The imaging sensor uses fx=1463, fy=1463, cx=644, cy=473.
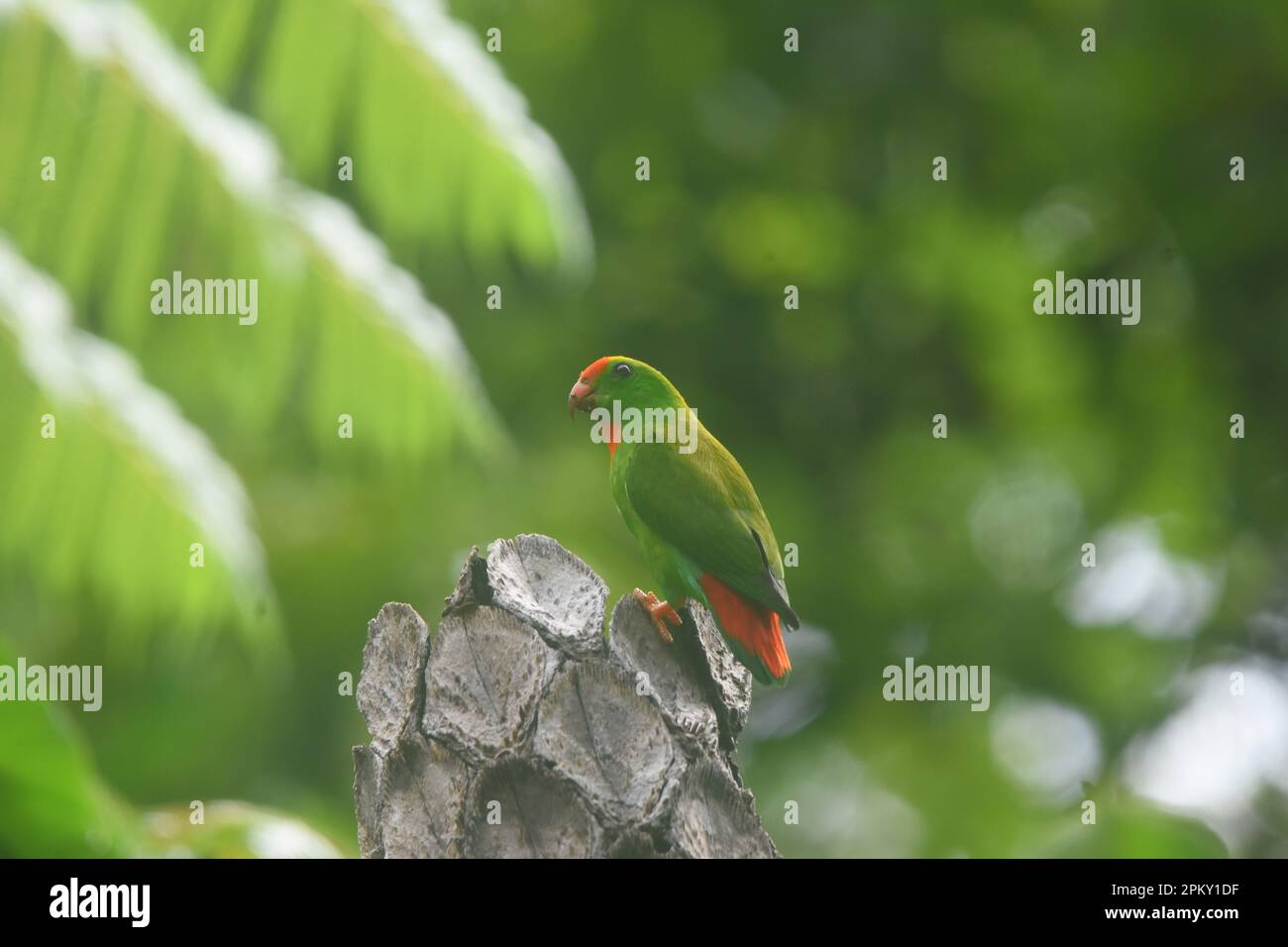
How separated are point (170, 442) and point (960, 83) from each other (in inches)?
253

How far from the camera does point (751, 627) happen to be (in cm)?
253

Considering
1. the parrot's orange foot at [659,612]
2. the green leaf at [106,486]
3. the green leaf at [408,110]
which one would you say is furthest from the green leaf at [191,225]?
the parrot's orange foot at [659,612]

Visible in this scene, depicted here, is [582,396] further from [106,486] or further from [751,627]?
[106,486]

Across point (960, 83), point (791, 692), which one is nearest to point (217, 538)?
point (791, 692)

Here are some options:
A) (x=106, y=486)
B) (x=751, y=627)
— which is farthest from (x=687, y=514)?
(x=106, y=486)

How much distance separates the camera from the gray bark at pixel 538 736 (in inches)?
85.4

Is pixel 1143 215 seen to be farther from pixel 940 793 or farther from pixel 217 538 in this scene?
pixel 217 538

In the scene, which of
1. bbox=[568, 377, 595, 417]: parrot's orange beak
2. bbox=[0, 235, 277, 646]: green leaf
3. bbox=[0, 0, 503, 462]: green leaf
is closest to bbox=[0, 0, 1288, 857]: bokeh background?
bbox=[0, 0, 503, 462]: green leaf

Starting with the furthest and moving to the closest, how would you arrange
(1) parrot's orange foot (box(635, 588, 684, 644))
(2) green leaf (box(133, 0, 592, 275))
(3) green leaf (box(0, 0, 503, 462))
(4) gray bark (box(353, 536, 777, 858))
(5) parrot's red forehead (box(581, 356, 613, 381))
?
(2) green leaf (box(133, 0, 592, 275)) < (3) green leaf (box(0, 0, 503, 462)) < (5) parrot's red forehead (box(581, 356, 613, 381)) < (1) parrot's orange foot (box(635, 588, 684, 644)) < (4) gray bark (box(353, 536, 777, 858))

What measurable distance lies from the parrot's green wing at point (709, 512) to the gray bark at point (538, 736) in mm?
299

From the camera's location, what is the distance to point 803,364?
916 centimetres

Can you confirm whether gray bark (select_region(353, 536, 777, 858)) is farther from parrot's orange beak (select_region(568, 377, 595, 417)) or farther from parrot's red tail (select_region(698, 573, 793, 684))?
parrot's orange beak (select_region(568, 377, 595, 417))

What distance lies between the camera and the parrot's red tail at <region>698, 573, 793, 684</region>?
249cm

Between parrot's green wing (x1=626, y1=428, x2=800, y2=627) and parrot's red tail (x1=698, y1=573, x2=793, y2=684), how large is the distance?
0.07ft
